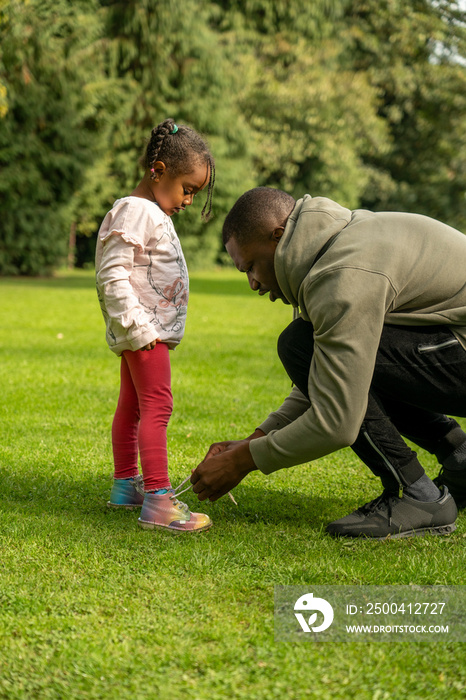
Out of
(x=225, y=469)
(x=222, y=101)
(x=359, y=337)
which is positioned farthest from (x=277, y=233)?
(x=222, y=101)

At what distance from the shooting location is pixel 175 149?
3166mm

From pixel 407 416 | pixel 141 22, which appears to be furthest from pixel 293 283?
pixel 141 22

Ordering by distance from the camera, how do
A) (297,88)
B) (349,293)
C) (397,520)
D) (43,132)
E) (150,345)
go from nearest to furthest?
(349,293), (397,520), (150,345), (43,132), (297,88)

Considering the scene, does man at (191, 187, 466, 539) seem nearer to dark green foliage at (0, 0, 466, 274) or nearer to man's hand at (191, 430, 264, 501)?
man's hand at (191, 430, 264, 501)

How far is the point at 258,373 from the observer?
6.75 metres

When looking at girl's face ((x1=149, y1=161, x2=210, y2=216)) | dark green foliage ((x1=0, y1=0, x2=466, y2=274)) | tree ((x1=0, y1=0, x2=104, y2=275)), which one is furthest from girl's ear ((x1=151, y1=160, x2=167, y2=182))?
tree ((x1=0, y1=0, x2=104, y2=275))

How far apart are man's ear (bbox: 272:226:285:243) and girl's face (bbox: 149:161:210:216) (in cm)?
67

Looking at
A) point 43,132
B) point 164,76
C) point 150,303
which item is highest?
point 150,303

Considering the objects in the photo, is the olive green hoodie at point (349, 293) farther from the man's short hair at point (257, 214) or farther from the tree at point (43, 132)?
the tree at point (43, 132)

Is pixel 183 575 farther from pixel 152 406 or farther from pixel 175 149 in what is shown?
pixel 175 149

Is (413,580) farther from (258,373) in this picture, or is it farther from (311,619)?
(258,373)

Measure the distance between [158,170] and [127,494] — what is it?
1.32m

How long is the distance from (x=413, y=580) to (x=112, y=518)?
1215 millimetres

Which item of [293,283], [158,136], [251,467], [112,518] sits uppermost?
[158,136]
